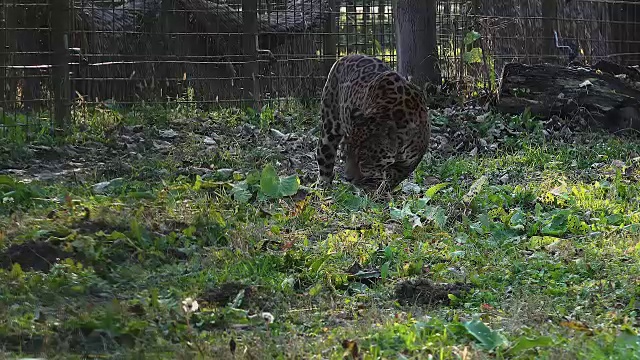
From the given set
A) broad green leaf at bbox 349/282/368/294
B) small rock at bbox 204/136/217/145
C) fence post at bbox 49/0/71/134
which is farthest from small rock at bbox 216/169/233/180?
broad green leaf at bbox 349/282/368/294

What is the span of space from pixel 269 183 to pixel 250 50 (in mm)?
4840

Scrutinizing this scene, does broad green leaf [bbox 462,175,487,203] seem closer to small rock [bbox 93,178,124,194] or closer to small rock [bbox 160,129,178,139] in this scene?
small rock [bbox 93,178,124,194]

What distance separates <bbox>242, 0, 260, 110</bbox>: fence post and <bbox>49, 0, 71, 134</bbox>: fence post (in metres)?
2.36

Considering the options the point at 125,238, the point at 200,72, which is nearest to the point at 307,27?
the point at 200,72

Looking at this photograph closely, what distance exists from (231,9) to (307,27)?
3.86ft

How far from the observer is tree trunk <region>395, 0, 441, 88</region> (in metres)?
12.0

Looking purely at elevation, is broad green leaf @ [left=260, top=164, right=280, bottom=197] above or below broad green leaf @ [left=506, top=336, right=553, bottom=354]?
above

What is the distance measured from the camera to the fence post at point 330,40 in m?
12.8

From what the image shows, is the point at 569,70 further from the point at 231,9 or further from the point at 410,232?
the point at 410,232

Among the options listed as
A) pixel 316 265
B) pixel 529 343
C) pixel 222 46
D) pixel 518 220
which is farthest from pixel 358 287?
pixel 222 46

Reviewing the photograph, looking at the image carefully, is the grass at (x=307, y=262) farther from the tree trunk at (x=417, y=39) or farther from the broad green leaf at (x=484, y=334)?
the tree trunk at (x=417, y=39)

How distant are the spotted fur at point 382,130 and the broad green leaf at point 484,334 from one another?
3540 mm

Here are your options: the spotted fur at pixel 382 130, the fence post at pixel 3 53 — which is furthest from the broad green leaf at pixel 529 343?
the fence post at pixel 3 53

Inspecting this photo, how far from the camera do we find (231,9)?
12.1 m
